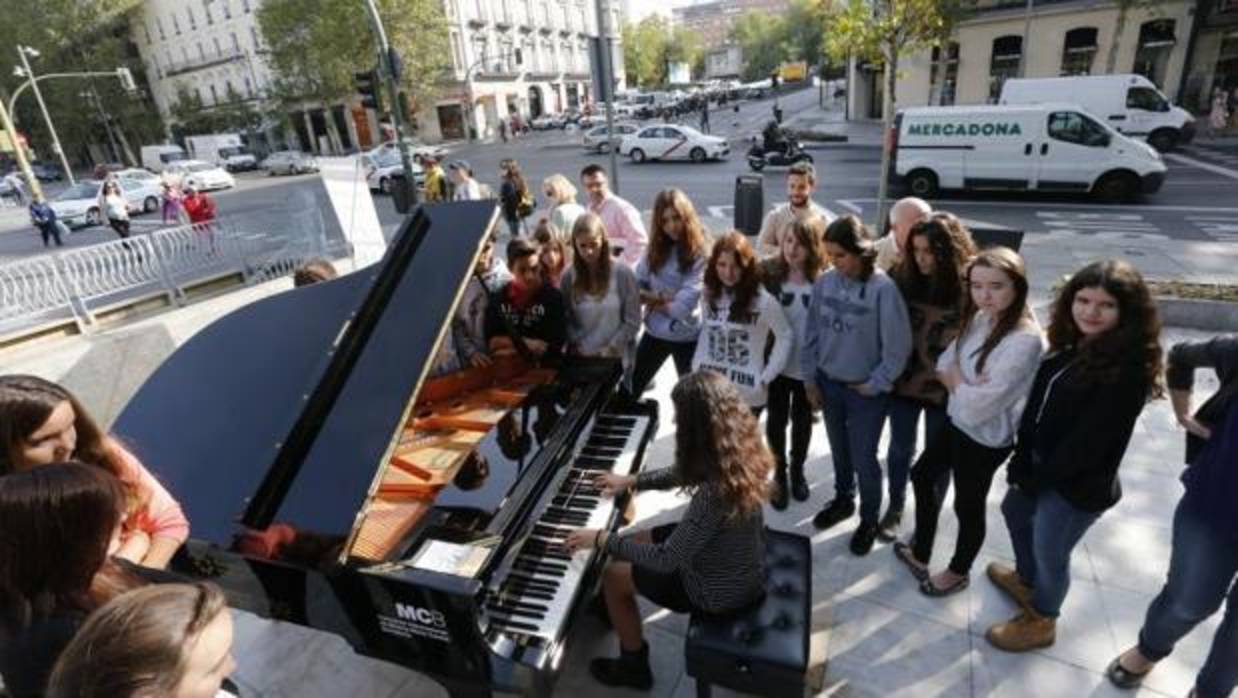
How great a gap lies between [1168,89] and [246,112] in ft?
169

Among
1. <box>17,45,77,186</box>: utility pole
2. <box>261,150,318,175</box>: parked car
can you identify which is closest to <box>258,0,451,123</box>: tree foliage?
<box>261,150,318,175</box>: parked car

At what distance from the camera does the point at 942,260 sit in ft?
9.70

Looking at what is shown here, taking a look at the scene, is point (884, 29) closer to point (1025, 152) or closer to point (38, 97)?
point (1025, 152)

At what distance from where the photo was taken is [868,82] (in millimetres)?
30375

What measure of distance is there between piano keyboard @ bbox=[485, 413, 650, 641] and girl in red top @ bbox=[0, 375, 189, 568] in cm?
130

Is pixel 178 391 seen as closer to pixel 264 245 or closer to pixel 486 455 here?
pixel 486 455

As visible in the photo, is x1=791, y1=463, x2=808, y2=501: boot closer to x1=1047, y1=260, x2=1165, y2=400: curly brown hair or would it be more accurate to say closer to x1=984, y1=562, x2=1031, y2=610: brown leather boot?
x1=984, y1=562, x2=1031, y2=610: brown leather boot

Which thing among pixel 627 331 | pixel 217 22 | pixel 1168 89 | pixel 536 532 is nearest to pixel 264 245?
pixel 627 331

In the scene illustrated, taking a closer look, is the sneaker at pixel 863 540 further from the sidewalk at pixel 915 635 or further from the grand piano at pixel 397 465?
the grand piano at pixel 397 465

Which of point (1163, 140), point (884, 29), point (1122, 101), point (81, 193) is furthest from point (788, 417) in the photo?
point (81, 193)

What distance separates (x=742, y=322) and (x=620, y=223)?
2399mm

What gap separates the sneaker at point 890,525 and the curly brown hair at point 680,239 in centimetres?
200

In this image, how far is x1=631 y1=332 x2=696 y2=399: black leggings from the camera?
4203mm

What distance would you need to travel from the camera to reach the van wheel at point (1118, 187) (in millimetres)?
11703
